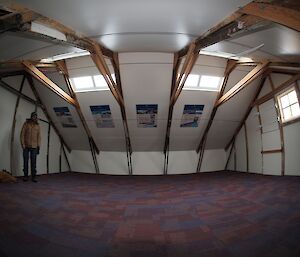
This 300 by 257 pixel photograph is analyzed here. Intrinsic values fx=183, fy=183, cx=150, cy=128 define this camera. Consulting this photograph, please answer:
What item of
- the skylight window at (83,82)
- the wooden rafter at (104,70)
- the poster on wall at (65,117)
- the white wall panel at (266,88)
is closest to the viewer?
the wooden rafter at (104,70)

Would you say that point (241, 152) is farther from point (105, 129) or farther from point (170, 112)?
point (105, 129)

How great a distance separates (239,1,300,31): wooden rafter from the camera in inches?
66.1

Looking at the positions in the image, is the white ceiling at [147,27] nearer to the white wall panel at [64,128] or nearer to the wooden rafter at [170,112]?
the wooden rafter at [170,112]

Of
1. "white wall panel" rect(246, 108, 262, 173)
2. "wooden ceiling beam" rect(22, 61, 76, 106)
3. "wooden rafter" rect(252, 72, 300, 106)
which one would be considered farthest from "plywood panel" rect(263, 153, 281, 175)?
"wooden ceiling beam" rect(22, 61, 76, 106)

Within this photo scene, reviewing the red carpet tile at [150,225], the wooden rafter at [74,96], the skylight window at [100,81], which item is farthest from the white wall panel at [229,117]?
the wooden rafter at [74,96]

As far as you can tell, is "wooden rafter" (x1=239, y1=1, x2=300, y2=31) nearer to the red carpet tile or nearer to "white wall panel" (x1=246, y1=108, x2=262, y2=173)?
the red carpet tile

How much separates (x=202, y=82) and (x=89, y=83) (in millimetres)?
2885

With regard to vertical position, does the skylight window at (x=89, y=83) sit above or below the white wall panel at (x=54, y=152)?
above

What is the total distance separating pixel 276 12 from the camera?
1.72 m

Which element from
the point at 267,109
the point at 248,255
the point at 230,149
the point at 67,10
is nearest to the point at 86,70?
the point at 67,10

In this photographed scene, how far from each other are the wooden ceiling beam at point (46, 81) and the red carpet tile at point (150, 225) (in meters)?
2.63

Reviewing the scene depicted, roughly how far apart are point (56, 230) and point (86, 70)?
145 inches

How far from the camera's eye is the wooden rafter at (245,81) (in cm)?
396

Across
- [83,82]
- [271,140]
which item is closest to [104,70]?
[83,82]
